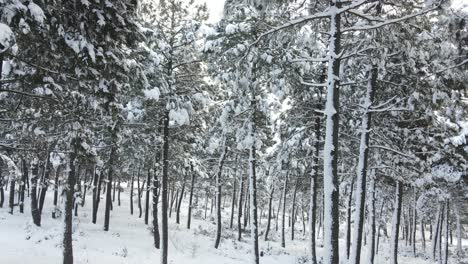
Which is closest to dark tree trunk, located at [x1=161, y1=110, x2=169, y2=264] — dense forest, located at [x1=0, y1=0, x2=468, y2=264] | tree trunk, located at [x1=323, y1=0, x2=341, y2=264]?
dense forest, located at [x1=0, y1=0, x2=468, y2=264]

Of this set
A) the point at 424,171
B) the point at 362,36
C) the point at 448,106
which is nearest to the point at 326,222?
the point at 362,36

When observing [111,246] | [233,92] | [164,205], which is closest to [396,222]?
[233,92]

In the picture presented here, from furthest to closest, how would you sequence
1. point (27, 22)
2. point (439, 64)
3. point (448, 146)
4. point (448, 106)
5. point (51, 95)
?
point (448, 146)
point (448, 106)
point (439, 64)
point (51, 95)
point (27, 22)

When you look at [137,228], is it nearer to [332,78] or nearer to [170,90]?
[170,90]

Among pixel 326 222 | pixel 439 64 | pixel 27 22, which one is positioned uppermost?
pixel 439 64

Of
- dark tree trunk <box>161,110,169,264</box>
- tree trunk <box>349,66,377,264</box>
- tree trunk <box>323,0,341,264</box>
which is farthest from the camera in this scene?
dark tree trunk <box>161,110,169,264</box>

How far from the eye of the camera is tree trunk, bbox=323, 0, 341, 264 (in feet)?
27.2

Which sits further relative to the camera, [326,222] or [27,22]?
[326,222]

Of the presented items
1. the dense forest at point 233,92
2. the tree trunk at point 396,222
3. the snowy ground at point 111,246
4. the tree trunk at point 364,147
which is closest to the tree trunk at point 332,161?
the dense forest at point 233,92

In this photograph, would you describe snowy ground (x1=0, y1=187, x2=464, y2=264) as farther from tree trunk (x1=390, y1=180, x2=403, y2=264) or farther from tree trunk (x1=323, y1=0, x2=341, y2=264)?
tree trunk (x1=323, y1=0, x2=341, y2=264)

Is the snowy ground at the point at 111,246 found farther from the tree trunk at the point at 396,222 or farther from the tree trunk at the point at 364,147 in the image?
the tree trunk at the point at 364,147

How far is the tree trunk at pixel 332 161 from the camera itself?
829 centimetres

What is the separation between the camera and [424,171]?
57.3ft

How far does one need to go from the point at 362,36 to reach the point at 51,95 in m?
8.69
